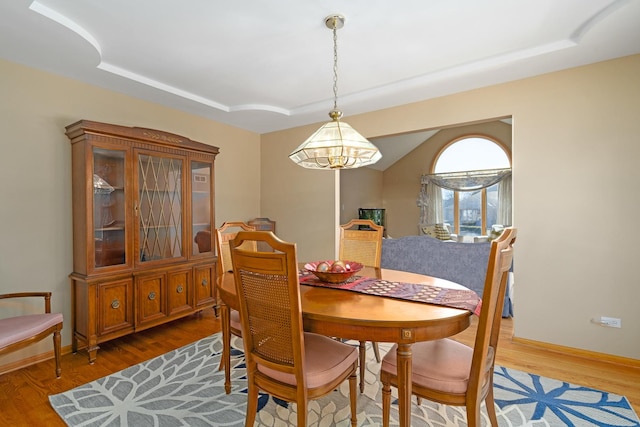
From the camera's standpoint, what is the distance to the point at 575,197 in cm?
267

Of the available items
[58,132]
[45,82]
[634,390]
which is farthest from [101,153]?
[634,390]

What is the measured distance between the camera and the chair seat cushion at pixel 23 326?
1.99 m

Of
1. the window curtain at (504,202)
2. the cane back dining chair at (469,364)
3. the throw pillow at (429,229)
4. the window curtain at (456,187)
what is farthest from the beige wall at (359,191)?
the cane back dining chair at (469,364)

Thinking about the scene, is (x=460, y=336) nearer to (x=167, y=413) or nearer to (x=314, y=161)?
(x=314, y=161)

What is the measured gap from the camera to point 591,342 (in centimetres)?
261

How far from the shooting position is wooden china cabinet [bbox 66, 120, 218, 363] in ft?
8.50

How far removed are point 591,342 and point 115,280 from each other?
407cm

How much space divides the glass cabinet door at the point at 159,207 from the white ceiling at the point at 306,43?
0.74 meters

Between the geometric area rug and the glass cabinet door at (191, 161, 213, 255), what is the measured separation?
4.68 ft

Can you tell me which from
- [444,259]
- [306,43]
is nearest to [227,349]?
[306,43]

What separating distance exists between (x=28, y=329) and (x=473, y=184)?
7555 millimetres

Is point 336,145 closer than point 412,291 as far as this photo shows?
No

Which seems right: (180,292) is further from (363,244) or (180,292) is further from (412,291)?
(412,291)

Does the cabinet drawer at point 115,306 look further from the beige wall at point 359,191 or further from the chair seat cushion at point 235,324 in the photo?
the beige wall at point 359,191
